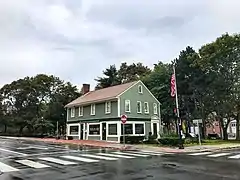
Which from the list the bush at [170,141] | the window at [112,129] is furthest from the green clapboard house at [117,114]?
the bush at [170,141]

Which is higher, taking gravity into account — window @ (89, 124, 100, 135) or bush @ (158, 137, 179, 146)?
window @ (89, 124, 100, 135)

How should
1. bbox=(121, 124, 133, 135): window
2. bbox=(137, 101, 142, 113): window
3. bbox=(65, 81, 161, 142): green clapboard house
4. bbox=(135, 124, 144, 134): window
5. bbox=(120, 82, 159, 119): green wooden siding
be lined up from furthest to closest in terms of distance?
bbox=(137, 101, 142, 113): window, bbox=(135, 124, 144, 134): window, bbox=(120, 82, 159, 119): green wooden siding, bbox=(65, 81, 161, 142): green clapboard house, bbox=(121, 124, 133, 135): window

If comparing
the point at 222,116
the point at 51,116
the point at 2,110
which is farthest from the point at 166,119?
the point at 2,110

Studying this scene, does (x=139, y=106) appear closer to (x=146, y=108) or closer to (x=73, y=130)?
(x=146, y=108)

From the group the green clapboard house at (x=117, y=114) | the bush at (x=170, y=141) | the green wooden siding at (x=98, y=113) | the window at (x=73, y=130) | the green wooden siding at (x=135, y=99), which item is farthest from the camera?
the window at (x=73, y=130)

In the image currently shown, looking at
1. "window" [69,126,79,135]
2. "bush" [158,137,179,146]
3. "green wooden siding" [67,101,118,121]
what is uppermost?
"green wooden siding" [67,101,118,121]

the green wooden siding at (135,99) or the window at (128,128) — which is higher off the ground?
the green wooden siding at (135,99)

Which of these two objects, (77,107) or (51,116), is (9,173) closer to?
(77,107)

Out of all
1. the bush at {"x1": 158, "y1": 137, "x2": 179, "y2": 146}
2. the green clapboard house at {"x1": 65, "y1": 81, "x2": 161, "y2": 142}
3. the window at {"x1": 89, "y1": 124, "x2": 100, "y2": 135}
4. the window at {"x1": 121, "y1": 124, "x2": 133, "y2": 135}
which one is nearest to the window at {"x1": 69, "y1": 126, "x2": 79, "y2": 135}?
the green clapboard house at {"x1": 65, "y1": 81, "x2": 161, "y2": 142}

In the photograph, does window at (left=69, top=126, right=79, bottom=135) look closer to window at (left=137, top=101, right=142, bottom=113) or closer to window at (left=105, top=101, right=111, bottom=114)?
window at (left=105, top=101, right=111, bottom=114)

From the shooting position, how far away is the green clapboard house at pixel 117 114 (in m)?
38.1

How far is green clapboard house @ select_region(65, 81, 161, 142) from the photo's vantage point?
38.1 m

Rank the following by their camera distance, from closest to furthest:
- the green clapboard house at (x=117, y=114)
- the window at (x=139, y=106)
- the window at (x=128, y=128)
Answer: the window at (x=128, y=128) → the green clapboard house at (x=117, y=114) → the window at (x=139, y=106)

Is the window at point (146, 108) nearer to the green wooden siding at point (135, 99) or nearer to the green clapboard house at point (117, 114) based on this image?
the green clapboard house at point (117, 114)
